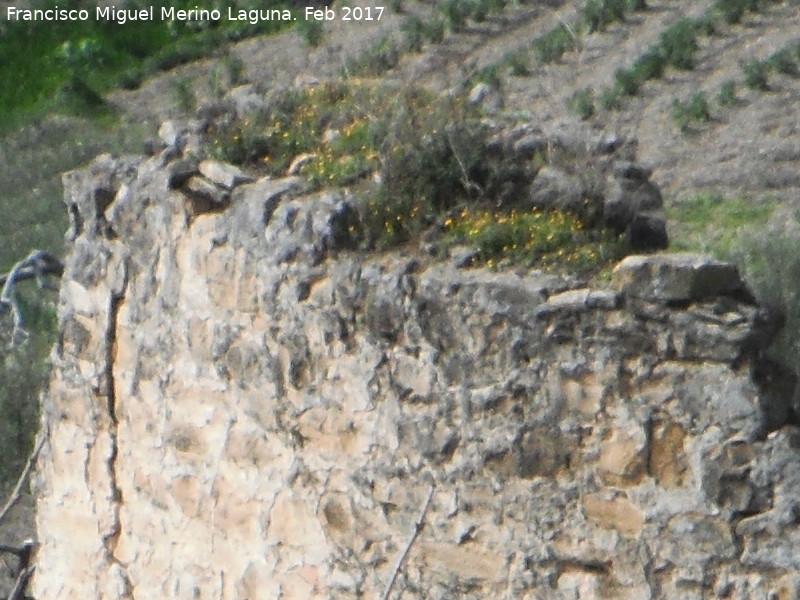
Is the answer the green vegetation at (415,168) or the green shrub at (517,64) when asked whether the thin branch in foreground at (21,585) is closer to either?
the green vegetation at (415,168)

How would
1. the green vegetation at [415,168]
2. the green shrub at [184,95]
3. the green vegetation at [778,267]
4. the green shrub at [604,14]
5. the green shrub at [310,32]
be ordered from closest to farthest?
1. the green vegetation at [415,168]
2. the green vegetation at [778,267]
3. the green shrub at [184,95]
4. the green shrub at [604,14]
5. the green shrub at [310,32]

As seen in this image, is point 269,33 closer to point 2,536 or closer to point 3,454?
point 3,454

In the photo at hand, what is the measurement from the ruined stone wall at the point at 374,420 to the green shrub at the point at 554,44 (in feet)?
43.0

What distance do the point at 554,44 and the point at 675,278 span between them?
1484 cm

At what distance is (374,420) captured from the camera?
4.25 meters

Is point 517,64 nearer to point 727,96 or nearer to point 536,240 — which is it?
point 727,96

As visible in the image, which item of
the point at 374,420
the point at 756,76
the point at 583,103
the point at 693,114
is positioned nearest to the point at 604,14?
the point at 583,103

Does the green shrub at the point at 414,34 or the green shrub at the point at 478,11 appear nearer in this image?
the green shrub at the point at 414,34

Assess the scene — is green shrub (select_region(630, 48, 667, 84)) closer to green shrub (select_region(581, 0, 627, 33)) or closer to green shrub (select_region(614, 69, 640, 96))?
green shrub (select_region(614, 69, 640, 96))

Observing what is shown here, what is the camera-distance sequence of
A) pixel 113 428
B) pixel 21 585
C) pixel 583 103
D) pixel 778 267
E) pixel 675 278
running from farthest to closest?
1. pixel 583 103
2. pixel 778 267
3. pixel 21 585
4. pixel 113 428
5. pixel 675 278

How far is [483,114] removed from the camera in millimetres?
5066

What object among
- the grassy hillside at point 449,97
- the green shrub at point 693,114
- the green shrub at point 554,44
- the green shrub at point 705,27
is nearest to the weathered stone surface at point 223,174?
the grassy hillside at point 449,97

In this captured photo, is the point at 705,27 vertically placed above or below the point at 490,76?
above

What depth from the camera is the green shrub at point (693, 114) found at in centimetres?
1552
